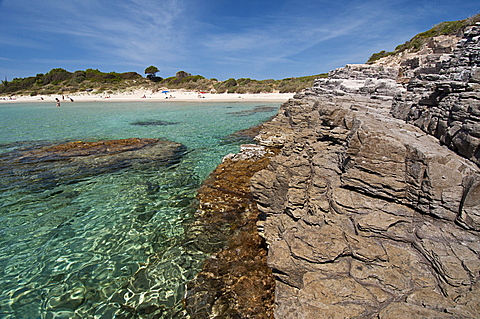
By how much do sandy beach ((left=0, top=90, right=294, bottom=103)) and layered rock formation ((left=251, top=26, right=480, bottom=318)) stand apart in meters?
45.2

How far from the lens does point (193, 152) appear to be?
13.8m

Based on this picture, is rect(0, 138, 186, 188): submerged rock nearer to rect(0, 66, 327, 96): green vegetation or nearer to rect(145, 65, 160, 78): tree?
rect(0, 66, 327, 96): green vegetation

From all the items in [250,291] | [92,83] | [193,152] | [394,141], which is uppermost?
[92,83]

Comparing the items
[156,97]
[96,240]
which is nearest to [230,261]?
[96,240]

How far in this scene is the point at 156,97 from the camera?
62500mm

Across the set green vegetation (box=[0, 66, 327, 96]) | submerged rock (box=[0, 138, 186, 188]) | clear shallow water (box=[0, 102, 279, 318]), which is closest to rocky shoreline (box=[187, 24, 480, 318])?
clear shallow water (box=[0, 102, 279, 318])

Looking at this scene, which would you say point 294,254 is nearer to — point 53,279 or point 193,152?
point 53,279

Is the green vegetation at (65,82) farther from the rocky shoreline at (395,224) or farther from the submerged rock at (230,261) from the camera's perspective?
the rocky shoreline at (395,224)

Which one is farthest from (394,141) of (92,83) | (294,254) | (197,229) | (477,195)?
(92,83)

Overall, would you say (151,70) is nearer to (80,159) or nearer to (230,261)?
(80,159)

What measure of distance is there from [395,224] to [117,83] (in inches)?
3622

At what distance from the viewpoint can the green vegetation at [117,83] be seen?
6462 cm

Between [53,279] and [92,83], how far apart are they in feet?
302

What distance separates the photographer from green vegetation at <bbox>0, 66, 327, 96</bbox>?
64.6m
